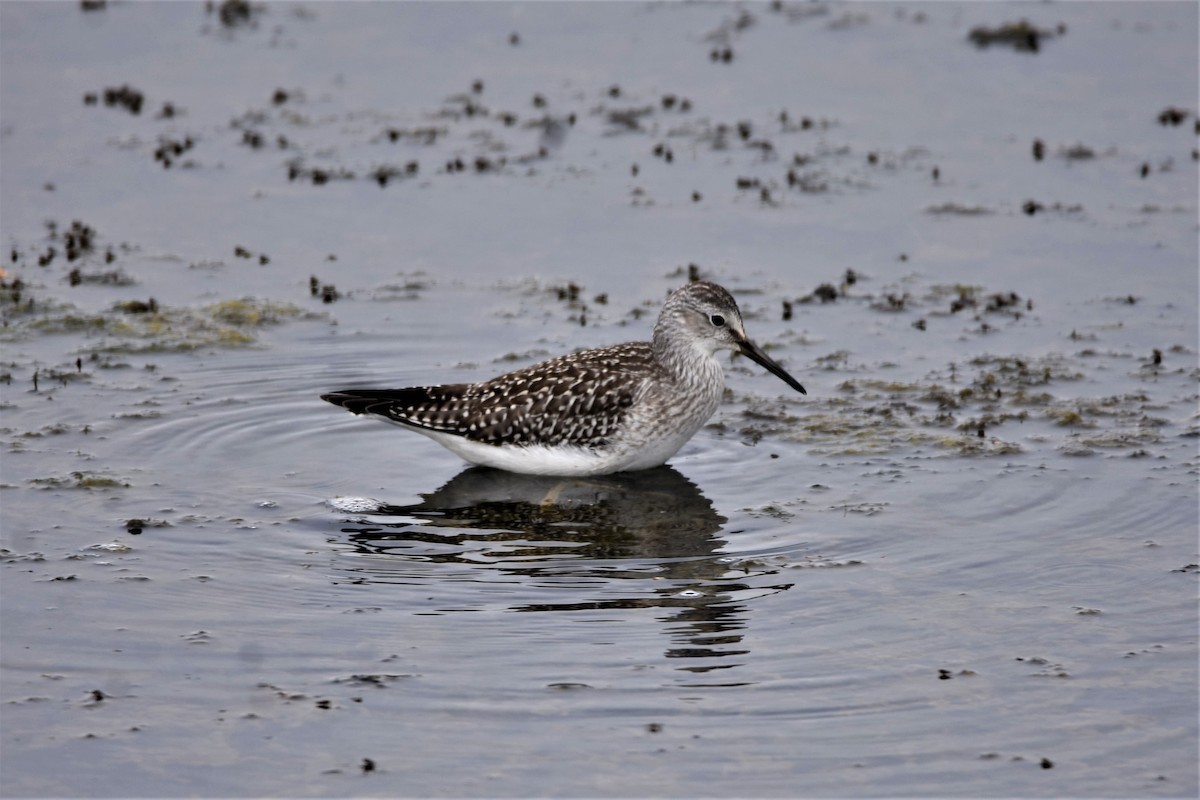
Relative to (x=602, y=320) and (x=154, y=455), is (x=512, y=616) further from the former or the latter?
(x=602, y=320)

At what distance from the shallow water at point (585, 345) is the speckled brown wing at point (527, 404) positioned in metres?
0.42

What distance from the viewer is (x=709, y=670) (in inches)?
318

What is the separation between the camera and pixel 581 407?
11.1m

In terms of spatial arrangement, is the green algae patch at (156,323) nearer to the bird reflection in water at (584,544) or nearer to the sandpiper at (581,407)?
the sandpiper at (581,407)

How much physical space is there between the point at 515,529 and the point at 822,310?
4.83 meters

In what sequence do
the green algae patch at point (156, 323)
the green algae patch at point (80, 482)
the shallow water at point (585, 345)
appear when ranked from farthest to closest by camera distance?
the green algae patch at point (156, 323) < the green algae patch at point (80, 482) < the shallow water at point (585, 345)

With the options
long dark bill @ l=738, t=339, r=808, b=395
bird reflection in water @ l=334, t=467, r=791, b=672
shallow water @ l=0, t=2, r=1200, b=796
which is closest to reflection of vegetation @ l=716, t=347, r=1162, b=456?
shallow water @ l=0, t=2, r=1200, b=796

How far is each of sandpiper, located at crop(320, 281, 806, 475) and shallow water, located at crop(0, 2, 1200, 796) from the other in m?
0.27

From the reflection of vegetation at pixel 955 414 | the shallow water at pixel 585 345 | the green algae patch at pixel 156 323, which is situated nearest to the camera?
the shallow water at pixel 585 345

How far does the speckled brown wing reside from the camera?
1104 centimetres

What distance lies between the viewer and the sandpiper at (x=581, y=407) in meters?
11.0

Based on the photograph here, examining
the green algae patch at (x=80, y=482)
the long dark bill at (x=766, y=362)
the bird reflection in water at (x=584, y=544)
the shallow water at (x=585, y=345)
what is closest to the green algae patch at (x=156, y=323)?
the shallow water at (x=585, y=345)

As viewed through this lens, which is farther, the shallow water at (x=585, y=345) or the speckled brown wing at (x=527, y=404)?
the speckled brown wing at (x=527, y=404)

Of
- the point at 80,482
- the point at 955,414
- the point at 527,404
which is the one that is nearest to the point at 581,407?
the point at 527,404
